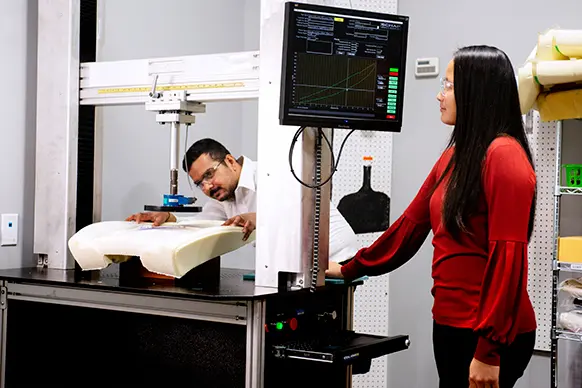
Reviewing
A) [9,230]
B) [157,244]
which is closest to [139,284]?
[157,244]

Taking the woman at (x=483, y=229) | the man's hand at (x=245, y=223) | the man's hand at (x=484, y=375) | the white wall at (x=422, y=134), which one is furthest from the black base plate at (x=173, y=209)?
the white wall at (x=422, y=134)

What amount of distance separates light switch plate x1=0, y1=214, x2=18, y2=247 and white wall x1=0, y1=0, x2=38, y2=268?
0.09 feet

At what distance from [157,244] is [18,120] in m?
0.93

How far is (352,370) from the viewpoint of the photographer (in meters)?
2.64

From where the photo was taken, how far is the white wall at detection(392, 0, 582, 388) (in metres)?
4.17

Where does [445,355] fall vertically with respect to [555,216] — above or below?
below

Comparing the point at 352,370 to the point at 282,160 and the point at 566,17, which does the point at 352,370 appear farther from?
the point at 566,17

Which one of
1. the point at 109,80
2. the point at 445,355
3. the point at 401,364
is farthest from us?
the point at 401,364

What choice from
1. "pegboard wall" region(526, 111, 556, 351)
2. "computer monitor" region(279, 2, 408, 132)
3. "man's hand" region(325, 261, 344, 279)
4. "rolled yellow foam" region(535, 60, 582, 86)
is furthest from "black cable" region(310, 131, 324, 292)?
"pegboard wall" region(526, 111, 556, 351)

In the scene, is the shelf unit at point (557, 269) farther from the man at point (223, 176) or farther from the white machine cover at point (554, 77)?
the man at point (223, 176)

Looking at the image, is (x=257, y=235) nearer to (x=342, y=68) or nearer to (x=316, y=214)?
(x=316, y=214)

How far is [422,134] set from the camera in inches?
170

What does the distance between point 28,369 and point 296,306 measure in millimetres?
1048

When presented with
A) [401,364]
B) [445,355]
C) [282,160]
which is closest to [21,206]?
[282,160]
